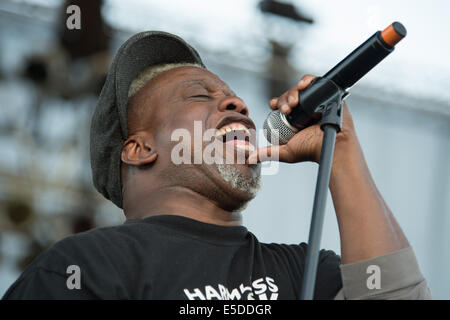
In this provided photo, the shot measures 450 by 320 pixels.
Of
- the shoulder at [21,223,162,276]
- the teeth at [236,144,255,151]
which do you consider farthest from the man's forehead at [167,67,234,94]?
the shoulder at [21,223,162,276]

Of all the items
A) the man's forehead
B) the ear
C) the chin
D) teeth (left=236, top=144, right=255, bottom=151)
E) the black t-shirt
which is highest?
the man's forehead

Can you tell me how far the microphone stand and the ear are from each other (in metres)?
0.81

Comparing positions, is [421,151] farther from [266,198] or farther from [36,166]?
[36,166]

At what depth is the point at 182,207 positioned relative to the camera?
2490 mm

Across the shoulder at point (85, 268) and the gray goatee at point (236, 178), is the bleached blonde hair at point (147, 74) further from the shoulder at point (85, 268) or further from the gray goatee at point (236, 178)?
the shoulder at point (85, 268)

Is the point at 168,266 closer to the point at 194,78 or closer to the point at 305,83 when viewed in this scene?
the point at 305,83

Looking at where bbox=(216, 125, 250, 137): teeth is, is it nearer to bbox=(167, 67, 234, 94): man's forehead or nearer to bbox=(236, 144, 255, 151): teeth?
bbox=(236, 144, 255, 151): teeth

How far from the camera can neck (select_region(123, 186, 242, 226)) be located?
2.49 meters

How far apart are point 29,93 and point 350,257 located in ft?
12.7

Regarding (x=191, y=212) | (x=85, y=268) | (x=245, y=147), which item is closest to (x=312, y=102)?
(x=245, y=147)

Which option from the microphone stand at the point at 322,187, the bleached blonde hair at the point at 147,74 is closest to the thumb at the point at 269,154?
the microphone stand at the point at 322,187

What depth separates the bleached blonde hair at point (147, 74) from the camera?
285cm

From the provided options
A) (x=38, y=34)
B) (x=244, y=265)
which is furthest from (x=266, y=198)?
(x=244, y=265)

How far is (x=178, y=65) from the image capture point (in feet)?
9.66
